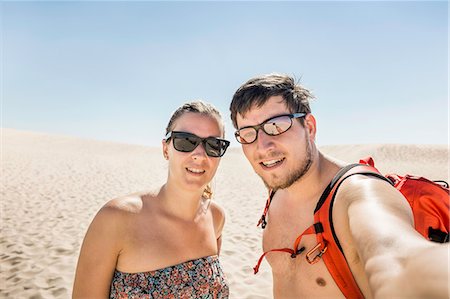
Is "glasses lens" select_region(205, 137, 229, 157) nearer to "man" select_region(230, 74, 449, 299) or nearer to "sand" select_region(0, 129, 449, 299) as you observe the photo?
"man" select_region(230, 74, 449, 299)

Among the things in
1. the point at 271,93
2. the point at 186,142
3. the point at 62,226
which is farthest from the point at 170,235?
the point at 62,226

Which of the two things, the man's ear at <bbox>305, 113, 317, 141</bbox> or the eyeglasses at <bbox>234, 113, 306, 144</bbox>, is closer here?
the eyeglasses at <bbox>234, 113, 306, 144</bbox>

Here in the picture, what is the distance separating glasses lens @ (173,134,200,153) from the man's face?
1.69ft

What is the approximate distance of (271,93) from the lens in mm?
2154

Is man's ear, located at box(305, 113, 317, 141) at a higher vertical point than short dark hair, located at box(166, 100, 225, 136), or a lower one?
lower

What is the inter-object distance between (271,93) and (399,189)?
3.73 ft

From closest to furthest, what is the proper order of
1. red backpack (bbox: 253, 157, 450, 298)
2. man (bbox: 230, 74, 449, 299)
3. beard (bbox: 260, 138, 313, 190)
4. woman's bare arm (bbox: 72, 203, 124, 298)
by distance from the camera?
man (bbox: 230, 74, 449, 299) → red backpack (bbox: 253, 157, 450, 298) → woman's bare arm (bbox: 72, 203, 124, 298) → beard (bbox: 260, 138, 313, 190)

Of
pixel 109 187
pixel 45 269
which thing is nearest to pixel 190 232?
pixel 45 269

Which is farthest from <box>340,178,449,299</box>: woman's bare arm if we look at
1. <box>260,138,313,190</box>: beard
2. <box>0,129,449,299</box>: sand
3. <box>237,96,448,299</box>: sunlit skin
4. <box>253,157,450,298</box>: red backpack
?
<box>0,129,449,299</box>: sand

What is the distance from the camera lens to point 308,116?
7.38 ft

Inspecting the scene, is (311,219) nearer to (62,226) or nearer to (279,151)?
(279,151)

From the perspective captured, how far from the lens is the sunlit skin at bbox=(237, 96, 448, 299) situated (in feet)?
3.14

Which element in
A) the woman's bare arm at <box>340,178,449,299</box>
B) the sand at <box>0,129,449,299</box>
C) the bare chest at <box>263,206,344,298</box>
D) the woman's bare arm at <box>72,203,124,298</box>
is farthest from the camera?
the sand at <box>0,129,449,299</box>

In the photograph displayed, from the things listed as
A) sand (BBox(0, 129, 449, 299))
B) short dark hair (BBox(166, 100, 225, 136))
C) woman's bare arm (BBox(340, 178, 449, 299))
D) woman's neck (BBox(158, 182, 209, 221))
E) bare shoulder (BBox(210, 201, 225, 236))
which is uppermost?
short dark hair (BBox(166, 100, 225, 136))
